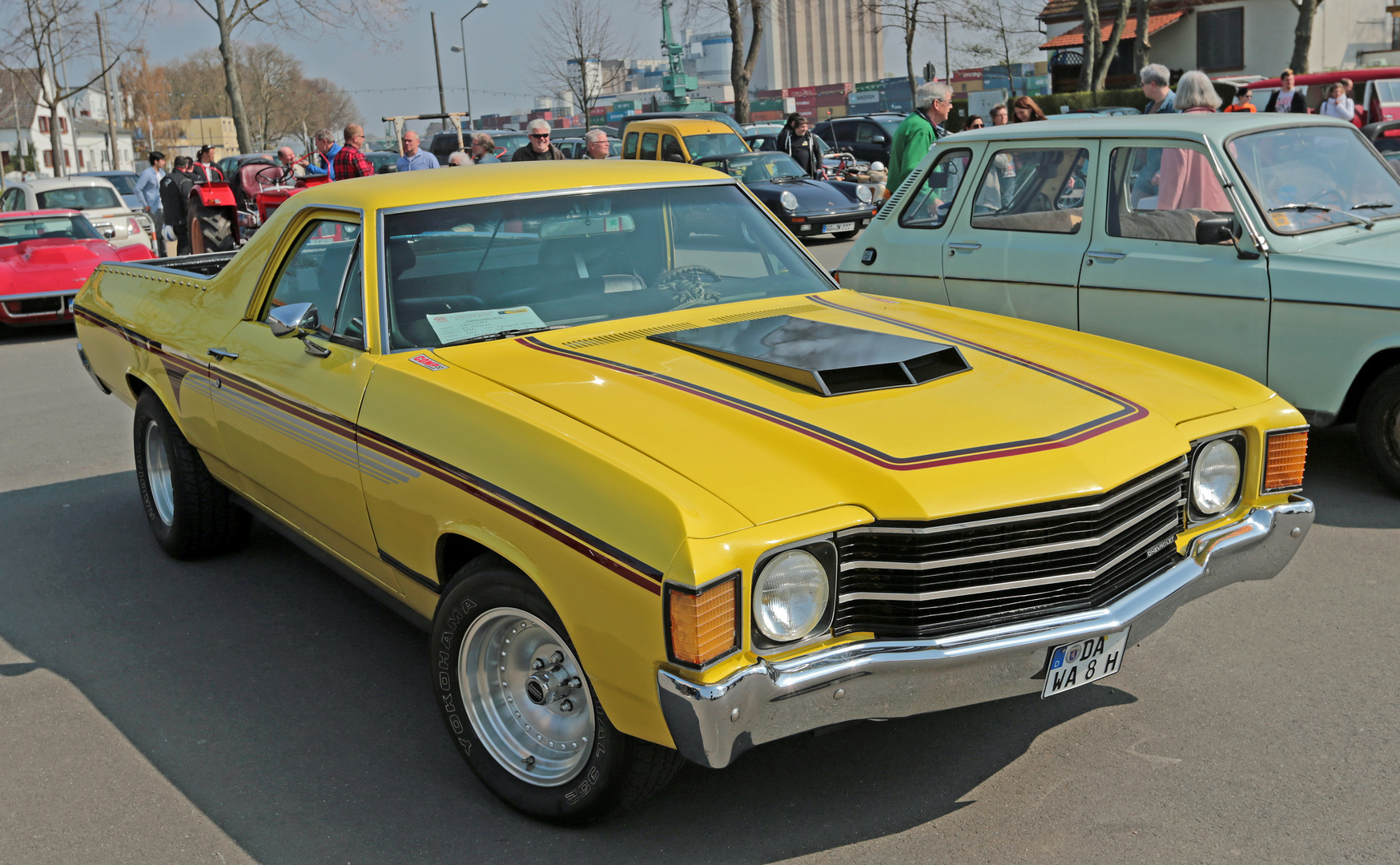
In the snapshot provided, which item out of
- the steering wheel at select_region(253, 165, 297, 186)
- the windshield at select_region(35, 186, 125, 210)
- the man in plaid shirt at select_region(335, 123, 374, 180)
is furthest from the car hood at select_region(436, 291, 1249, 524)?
the windshield at select_region(35, 186, 125, 210)

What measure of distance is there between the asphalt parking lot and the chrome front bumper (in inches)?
13.0

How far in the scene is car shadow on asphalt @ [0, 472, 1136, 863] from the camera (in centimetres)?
298

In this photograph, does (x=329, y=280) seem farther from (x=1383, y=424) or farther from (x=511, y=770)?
(x=1383, y=424)

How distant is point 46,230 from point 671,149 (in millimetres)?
9326

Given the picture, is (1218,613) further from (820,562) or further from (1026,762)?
(820,562)

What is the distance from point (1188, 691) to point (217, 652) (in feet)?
10.9

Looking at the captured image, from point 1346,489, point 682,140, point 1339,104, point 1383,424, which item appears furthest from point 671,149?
point 1383,424

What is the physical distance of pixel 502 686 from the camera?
10.2 feet

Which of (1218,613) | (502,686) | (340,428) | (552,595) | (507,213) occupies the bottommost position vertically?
(1218,613)

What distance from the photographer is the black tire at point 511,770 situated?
2764mm

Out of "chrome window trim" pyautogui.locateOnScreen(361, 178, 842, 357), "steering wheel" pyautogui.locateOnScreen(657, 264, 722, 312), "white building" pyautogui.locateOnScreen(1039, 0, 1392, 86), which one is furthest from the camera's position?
"white building" pyautogui.locateOnScreen(1039, 0, 1392, 86)

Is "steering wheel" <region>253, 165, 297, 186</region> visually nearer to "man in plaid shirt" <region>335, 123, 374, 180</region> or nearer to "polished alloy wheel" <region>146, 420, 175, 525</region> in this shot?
"man in plaid shirt" <region>335, 123, 374, 180</region>

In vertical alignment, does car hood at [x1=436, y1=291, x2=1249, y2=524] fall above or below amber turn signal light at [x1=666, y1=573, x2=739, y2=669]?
above

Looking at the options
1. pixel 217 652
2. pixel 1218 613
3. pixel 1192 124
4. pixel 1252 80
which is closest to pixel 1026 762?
pixel 1218 613
